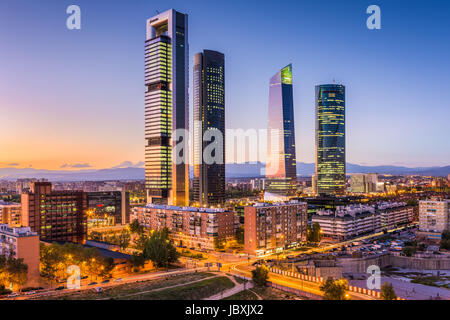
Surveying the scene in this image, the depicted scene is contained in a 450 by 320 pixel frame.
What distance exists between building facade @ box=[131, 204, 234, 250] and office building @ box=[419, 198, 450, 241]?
27.7m

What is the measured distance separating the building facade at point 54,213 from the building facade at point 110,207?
20.2m

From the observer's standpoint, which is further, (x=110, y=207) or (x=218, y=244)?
(x=110, y=207)

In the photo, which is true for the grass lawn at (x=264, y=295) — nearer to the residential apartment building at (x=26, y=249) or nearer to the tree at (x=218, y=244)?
the residential apartment building at (x=26, y=249)

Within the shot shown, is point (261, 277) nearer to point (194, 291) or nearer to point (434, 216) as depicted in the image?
point (194, 291)

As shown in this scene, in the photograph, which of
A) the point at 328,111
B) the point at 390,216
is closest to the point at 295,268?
the point at 390,216

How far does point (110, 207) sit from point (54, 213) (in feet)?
78.5

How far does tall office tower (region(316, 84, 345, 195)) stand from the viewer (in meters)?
125

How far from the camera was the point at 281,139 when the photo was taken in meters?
108

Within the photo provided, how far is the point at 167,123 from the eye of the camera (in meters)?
71.8

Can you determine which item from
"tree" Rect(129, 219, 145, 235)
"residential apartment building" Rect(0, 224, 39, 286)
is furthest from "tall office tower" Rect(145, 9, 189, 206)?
"residential apartment building" Rect(0, 224, 39, 286)

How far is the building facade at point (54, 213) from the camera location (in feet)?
144

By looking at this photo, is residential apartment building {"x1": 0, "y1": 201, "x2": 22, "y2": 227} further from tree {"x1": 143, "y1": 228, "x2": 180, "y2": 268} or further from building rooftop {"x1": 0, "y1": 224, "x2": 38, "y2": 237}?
tree {"x1": 143, "y1": 228, "x2": 180, "y2": 268}

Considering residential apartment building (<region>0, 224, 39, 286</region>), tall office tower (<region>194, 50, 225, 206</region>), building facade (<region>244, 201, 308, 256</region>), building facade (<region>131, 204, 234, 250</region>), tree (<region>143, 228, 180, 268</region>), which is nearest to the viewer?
residential apartment building (<region>0, 224, 39, 286</region>)

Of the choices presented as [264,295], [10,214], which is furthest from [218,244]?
[10,214]
